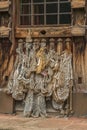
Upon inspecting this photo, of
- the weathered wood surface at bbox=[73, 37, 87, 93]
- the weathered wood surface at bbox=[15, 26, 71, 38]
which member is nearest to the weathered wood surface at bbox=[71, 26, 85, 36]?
the weathered wood surface at bbox=[73, 37, 87, 93]

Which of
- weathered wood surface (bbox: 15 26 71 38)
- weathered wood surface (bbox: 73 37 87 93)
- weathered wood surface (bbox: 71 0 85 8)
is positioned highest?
weathered wood surface (bbox: 71 0 85 8)

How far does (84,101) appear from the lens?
9.65m

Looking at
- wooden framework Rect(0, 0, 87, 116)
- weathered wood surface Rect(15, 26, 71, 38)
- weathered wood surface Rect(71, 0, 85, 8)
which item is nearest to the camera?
weathered wood surface Rect(71, 0, 85, 8)

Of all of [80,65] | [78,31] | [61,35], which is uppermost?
[78,31]

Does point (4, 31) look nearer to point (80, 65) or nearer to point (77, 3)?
point (77, 3)

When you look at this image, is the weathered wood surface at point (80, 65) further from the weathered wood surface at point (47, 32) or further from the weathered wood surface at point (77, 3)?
the weathered wood surface at point (77, 3)

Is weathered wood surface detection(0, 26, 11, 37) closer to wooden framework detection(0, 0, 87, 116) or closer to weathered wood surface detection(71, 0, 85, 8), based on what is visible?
wooden framework detection(0, 0, 87, 116)

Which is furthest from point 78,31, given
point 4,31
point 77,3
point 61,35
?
point 4,31

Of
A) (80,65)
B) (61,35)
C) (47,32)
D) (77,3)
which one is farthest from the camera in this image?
(47,32)

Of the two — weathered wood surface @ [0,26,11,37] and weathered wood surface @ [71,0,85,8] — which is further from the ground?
weathered wood surface @ [71,0,85,8]

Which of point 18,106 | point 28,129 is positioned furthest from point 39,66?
point 28,129

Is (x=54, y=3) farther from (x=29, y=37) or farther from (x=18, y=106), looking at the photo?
(x=18, y=106)

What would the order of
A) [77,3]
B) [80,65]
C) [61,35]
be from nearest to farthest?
1. [77,3]
2. [80,65]
3. [61,35]

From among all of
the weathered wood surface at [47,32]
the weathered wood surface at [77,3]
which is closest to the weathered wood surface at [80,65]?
the weathered wood surface at [47,32]
